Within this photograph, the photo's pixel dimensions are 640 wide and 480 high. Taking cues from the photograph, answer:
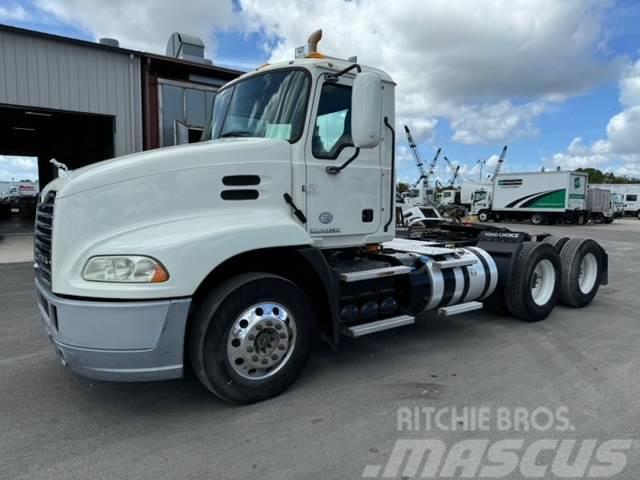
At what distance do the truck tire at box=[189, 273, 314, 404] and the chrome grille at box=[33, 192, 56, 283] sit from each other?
3.89 feet

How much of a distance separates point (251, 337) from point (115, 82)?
38.8 feet

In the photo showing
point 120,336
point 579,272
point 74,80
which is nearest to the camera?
point 120,336

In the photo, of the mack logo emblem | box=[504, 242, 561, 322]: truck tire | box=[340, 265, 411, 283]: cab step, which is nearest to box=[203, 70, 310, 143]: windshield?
the mack logo emblem

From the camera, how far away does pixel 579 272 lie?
7.19 metres

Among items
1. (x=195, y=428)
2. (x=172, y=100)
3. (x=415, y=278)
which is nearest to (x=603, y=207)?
(x=172, y=100)

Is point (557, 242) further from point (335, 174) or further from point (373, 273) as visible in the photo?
point (335, 174)

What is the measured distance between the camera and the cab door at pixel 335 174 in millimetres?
4234

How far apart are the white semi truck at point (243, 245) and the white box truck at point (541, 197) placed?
33.6m

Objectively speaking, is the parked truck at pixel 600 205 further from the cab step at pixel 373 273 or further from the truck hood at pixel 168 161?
the truck hood at pixel 168 161

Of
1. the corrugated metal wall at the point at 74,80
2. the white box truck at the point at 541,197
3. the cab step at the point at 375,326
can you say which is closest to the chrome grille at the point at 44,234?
the cab step at the point at 375,326

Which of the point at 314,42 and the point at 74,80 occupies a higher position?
the point at 74,80

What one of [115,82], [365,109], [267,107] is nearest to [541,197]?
[115,82]

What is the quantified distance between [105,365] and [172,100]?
40.0 feet

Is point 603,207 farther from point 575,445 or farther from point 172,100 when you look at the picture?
point 575,445
